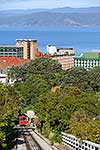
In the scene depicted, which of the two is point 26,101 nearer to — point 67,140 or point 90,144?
point 67,140

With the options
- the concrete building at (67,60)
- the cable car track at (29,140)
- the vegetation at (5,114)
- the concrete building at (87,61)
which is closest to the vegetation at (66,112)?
the vegetation at (5,114)

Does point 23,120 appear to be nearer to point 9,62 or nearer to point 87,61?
point 9,62

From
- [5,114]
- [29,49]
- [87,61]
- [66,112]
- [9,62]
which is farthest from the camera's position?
[29,49]

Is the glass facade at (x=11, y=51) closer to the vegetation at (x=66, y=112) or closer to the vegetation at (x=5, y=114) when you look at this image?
the vegetation at (x=66, y=112)

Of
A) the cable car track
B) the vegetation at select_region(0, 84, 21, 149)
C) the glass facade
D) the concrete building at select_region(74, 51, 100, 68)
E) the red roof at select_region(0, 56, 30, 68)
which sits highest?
the glass facade

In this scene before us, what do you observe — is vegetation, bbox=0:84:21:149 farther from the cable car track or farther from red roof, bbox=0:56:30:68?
red roof, bbox=0:56:30:68

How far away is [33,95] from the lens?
61.8m

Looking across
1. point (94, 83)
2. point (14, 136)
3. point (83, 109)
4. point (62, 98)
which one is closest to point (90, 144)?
point (83, 109)

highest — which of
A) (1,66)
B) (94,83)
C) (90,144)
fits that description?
(1,66)

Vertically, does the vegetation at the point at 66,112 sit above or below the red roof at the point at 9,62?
below

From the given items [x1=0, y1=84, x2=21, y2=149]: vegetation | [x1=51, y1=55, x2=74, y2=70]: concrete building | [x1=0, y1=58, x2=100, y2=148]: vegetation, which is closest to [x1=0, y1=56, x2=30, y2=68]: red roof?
[x1=51, y1=55, x2=74, y2=70]: concrete building

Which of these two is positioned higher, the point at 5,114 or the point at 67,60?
the point at 67,60

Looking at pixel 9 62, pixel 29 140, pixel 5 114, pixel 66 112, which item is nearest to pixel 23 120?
pixel 29 140

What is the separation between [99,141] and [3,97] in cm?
939
